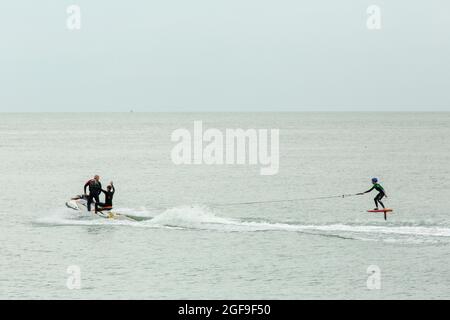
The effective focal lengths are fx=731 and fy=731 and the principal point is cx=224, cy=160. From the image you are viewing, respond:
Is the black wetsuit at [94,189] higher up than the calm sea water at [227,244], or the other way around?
the black wetsuit at [94,189]

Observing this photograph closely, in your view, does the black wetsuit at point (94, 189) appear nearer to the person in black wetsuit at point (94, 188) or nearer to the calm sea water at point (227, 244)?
the person in black wetsuit at point (94, 188)

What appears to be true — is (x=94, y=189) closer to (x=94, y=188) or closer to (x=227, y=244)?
(x=94, y=188)

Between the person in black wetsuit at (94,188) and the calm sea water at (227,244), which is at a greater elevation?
the person in black wetsuit at (94,188)

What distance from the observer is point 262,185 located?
6606cm

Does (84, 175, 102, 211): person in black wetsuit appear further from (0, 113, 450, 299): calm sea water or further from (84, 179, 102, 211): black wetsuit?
(0, 113, 450, 299): calm sea water

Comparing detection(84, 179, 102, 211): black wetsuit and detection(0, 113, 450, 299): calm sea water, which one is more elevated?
detection(84, 179, 102, 211): black wetsuit

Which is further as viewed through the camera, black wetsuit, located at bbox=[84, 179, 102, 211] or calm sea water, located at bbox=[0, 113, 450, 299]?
black wetsuit, located at bbox=[84, 179, 102, 211]

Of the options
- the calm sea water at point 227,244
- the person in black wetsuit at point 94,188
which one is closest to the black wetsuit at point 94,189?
the person in black wetsuit at point 94,188

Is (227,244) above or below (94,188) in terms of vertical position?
below

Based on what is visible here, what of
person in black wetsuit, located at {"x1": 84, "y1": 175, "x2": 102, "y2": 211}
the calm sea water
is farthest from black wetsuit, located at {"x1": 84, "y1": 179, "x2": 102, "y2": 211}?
the calm sea water

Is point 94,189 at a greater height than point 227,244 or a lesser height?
greater

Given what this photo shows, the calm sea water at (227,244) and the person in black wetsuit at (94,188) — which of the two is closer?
the calm sea water at (227,244)

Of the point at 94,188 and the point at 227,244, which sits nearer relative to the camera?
the point at 227,244

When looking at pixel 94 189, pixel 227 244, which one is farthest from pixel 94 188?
pixel 227 244
